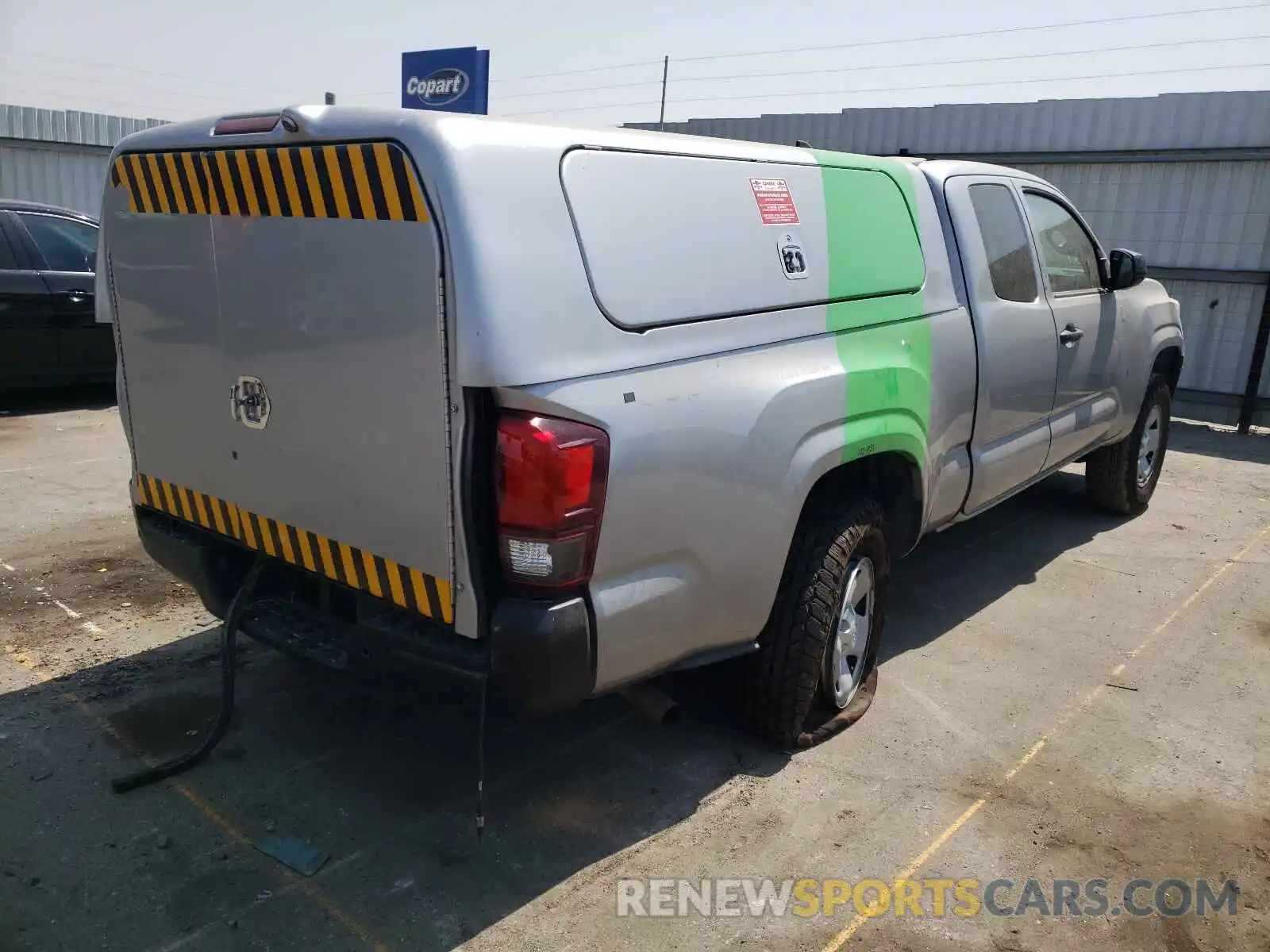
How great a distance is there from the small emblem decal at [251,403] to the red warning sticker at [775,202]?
1.60 metres

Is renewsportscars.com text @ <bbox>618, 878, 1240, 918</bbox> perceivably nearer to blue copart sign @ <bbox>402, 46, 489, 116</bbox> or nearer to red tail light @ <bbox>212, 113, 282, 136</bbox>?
red tail light @ <bbox>212, 113, 282, 136</bbox>

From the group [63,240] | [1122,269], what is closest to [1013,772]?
[1122,269]

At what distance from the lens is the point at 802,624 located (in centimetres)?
335

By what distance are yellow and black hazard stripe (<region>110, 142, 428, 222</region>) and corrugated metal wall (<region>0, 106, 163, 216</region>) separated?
1362cm

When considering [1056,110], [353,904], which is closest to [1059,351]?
[353,904]

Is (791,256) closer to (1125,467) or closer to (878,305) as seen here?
(878,305)

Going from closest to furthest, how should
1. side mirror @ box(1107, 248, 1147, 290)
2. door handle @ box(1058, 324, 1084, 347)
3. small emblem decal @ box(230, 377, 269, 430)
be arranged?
small emblem decal @ box(230, 377, 269, 430) → door handle @ box(1058, 324, 1084, 347) → side mirror @ box(1107, 248, 1147, 290)

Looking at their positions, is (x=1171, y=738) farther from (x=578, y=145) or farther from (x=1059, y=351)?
(x=578, y=145)

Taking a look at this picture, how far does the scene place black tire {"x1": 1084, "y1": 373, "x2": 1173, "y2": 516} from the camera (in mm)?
6398

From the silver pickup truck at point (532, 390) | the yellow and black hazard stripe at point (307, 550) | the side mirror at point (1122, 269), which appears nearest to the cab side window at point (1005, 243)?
the silver pickup truck at point (532, 390)

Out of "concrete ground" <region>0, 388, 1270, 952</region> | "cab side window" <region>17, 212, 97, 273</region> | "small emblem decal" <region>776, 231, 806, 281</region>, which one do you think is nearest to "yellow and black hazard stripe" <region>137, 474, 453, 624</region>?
"concrete ground" <region>0, 388, 1270, 952</region>

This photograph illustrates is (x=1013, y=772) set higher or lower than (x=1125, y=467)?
lower

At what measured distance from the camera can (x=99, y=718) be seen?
3.67 metres

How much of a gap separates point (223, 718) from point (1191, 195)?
34.9 feet
